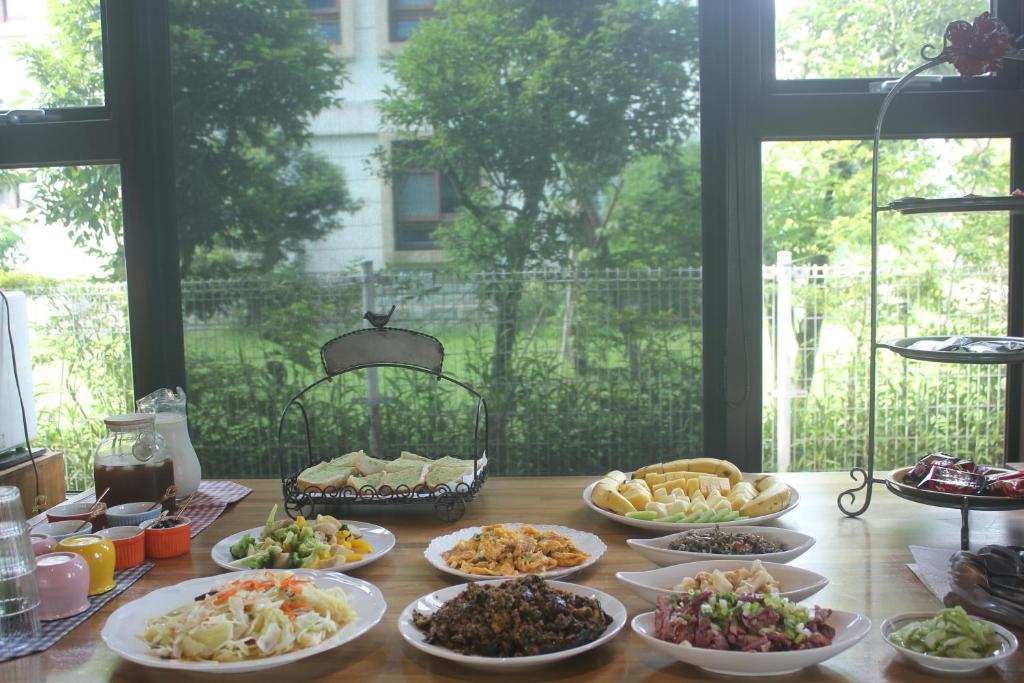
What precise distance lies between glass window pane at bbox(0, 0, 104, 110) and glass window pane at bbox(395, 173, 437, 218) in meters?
1.06

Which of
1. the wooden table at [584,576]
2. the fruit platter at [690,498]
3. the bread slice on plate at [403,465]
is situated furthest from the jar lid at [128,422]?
the fruit platter at [690,498]

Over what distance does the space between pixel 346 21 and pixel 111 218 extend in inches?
41.2

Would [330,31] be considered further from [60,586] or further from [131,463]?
[60,586]

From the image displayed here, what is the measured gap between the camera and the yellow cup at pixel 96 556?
158 cm

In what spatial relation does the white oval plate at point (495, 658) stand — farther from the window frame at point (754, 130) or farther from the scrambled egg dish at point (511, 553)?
the window frame at point (754, 130)

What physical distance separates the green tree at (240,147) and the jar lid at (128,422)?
1275mm

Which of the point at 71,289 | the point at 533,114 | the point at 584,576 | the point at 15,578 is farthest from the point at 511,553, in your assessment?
the point at 71,289

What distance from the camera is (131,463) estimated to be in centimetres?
194

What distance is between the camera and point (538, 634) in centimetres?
128

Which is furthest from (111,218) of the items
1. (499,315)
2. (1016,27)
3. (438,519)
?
(1016,27)

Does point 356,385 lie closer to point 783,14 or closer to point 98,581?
point 98,581

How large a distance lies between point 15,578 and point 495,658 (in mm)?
740

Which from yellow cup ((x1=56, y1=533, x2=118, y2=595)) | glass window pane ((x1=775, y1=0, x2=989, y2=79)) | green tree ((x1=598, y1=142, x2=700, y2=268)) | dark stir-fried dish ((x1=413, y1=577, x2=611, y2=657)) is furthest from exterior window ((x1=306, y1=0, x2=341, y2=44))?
dark stir-fried dish ((x1=413, y1=577, x2=611, y2=657))

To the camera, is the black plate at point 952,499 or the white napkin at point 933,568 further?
the black plate at point 952,499
